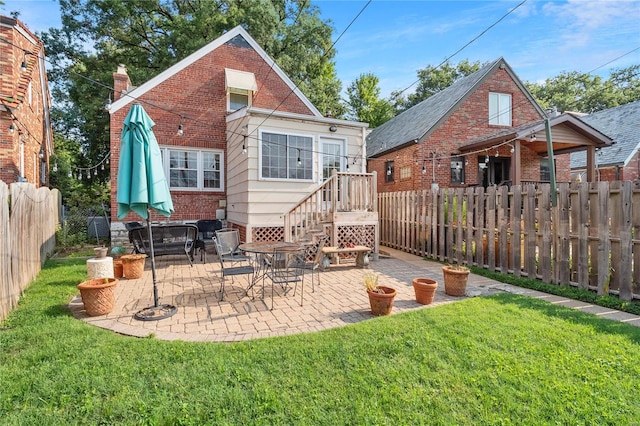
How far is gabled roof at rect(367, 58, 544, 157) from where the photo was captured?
45.8 ft

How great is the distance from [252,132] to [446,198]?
554 cm

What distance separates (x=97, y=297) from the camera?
4.46m

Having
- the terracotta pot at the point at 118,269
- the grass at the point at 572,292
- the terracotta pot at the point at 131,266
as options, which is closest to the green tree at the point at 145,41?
the terracotta pot at the point at 118,269

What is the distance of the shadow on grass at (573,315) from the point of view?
152 inches

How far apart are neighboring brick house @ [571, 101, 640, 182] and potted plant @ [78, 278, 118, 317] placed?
1703 cm

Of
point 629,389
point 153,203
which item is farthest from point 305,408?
point 153,203

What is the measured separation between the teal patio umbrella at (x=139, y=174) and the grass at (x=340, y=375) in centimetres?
136

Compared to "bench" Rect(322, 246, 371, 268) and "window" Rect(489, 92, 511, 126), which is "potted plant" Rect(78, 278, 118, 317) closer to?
"bench" Rect(322, 246, 371, 268)

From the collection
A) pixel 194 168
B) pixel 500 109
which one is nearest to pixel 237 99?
pixel 194 168

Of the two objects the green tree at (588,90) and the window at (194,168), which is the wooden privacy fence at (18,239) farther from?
the green tree at (588,90)

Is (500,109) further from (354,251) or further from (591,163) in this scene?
(354,251)

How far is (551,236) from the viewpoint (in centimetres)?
602

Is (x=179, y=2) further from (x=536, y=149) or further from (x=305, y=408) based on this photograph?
(x=305, y=408)

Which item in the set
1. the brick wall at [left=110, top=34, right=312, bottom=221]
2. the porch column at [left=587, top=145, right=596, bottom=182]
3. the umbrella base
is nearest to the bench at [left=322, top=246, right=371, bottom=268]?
the umbrella base
